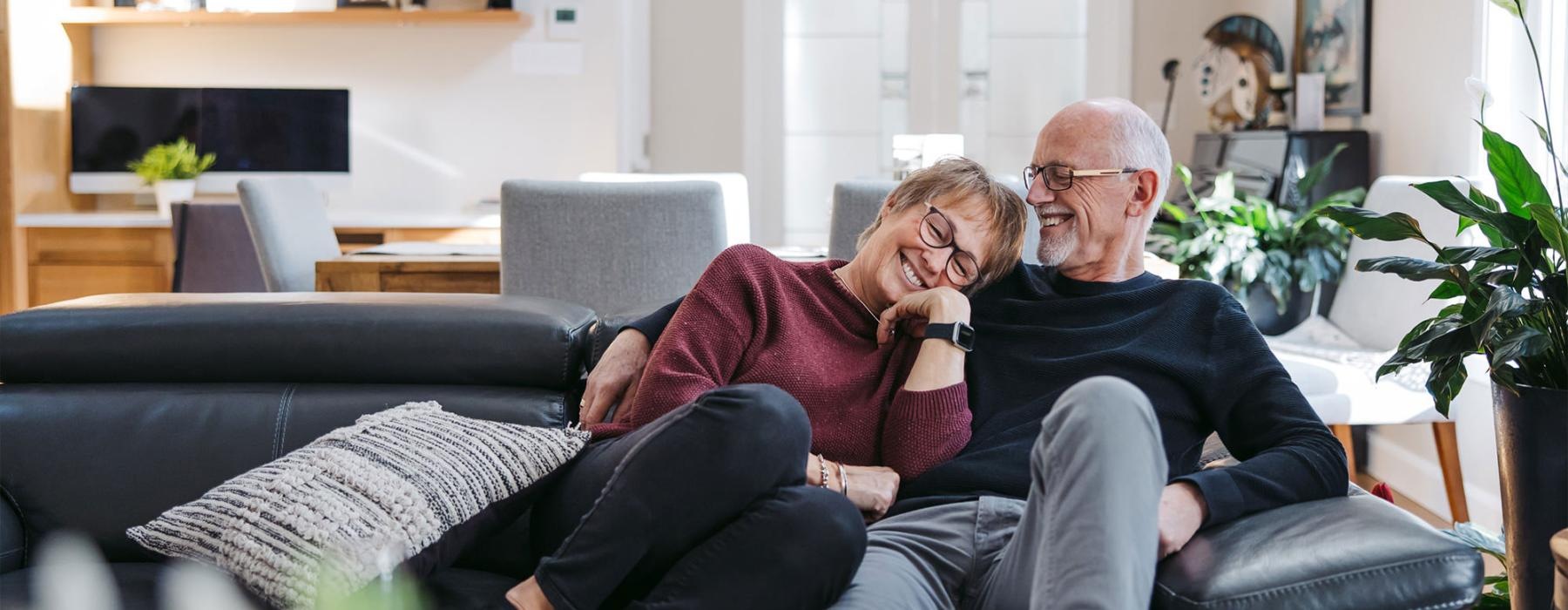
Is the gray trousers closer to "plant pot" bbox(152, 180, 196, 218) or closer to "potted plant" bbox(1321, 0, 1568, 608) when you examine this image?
"potted plant" bbox(1321, 0, 1568, 608)

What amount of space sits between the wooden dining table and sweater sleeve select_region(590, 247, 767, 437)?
5.69 ft

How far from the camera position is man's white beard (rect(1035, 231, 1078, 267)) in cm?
198

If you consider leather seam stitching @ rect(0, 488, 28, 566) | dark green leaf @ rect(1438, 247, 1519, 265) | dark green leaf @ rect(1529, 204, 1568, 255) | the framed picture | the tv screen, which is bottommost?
leather seam stitching @ rect(0, 488, 28, 566)

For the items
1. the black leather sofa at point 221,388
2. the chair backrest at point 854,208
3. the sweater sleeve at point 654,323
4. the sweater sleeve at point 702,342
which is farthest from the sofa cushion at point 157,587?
the chair backrest at point 854,208

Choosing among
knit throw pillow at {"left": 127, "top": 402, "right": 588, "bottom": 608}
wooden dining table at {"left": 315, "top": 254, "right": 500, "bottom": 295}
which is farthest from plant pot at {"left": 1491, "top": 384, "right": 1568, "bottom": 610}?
wooden dining table at {"left": 315, "top": 254, "right": 500, "bottom": 295}

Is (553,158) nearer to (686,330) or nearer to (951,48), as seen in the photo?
(951,48)

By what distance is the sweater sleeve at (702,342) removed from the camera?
69.5 inches

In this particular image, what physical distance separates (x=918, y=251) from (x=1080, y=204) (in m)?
0.26

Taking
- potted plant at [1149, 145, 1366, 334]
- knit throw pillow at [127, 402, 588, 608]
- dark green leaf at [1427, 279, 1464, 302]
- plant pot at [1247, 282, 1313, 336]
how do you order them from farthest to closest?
plant pot at [1247, 282, 1313, 336], potted plant at [1149, 145, 1366, 334], dark green leaf at [1427, 279, 1464, 302], knit throw pillow at [127, 402, 588, 608]

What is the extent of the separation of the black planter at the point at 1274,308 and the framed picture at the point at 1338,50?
84cm

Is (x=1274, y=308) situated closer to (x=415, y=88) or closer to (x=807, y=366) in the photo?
(x=807, y=366)

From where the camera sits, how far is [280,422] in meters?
1.80

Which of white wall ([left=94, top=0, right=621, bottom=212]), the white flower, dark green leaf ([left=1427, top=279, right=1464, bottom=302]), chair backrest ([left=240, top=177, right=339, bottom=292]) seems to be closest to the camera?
the white flower

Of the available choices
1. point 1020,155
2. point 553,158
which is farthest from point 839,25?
point 553,158
